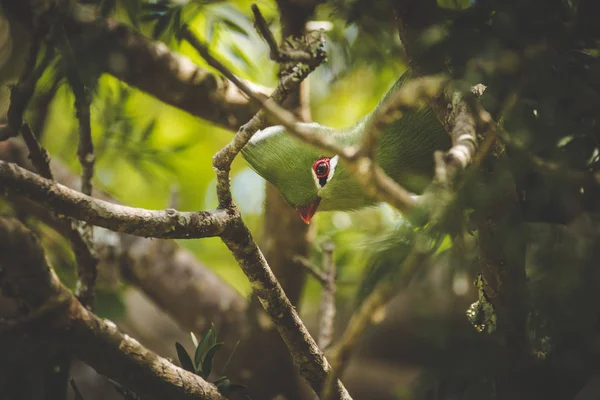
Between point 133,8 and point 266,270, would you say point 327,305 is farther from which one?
point 133,8

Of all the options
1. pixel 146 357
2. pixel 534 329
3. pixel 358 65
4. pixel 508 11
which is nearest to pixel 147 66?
pixel 358 65

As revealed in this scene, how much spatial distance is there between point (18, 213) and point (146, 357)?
1.10 metres

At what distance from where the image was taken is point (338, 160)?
1762mm

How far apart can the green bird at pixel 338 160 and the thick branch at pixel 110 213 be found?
611 millimetres

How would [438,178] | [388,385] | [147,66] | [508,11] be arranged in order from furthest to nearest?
[388,385], [147,66], [508,11], [438,178]

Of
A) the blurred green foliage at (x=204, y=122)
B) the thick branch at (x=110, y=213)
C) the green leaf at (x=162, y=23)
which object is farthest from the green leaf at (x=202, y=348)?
the green leaf at (x=162, y=23)

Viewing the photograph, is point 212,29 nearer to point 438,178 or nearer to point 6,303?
point 438,178

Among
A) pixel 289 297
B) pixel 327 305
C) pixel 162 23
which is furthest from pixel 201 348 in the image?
pixel 289 297

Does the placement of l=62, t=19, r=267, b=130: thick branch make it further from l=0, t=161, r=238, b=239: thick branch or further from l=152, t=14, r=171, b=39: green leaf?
l=0, t=161, r=238, b=239: thick branch

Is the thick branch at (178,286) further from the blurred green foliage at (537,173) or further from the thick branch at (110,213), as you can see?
the thick branch at (110,213)

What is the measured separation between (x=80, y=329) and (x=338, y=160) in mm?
918

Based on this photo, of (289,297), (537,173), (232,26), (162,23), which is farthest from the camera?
(289,297)

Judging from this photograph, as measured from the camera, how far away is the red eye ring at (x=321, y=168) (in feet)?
5.74

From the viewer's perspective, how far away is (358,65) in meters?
2.30
